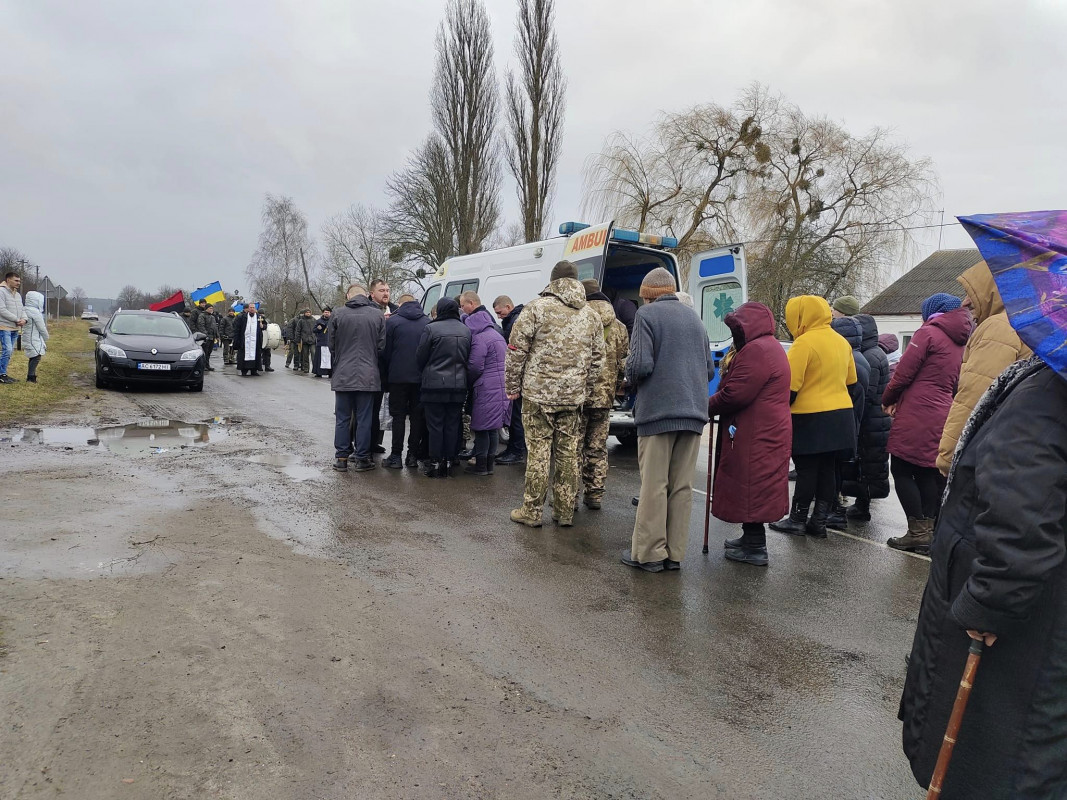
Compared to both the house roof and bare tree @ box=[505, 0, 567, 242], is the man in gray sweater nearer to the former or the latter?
bare tree @ box=[505, 0, 567, 242]

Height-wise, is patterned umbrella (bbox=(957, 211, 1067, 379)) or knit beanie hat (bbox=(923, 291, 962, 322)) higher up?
knit beanie hat (bbox=(923, 291, 962, 322))

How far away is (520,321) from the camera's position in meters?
6.05

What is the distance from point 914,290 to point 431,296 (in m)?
40.3

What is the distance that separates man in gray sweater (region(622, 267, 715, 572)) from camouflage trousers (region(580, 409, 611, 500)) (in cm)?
164

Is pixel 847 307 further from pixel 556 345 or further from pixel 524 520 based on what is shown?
pixel 524 520

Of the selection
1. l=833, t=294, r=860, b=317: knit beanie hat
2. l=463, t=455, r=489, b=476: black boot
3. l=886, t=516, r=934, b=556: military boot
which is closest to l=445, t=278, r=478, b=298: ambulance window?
l=463, t=455, r=489, b=476: black boot

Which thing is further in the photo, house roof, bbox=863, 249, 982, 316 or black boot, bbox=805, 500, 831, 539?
house roof, bbox=863, 249, 982, 316

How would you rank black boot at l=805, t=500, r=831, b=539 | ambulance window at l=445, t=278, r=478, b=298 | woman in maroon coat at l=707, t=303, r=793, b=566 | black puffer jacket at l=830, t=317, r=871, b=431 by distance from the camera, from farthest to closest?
1. ambulance window at l=445, t=278, r=478, b=298
2. black puffer jacket at l=830, t=317, r=871, b=431
3. black boot at l=805, t=500, r=831, b=539
4. woman in maroon coat at l=707, t=303, r=793, b=566

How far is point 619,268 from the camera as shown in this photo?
10.5 metres

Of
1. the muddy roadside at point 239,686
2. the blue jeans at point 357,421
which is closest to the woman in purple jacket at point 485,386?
the blue jeans at point 357,421

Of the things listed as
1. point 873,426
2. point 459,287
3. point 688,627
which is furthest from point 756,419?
point 459,287

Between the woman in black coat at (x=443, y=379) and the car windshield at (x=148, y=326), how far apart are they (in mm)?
9068

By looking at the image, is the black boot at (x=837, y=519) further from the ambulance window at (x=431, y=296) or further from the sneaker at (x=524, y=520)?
the ambulance window at (x=431, y=296)

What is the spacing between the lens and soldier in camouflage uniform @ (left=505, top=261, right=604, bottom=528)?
5.96 meters
